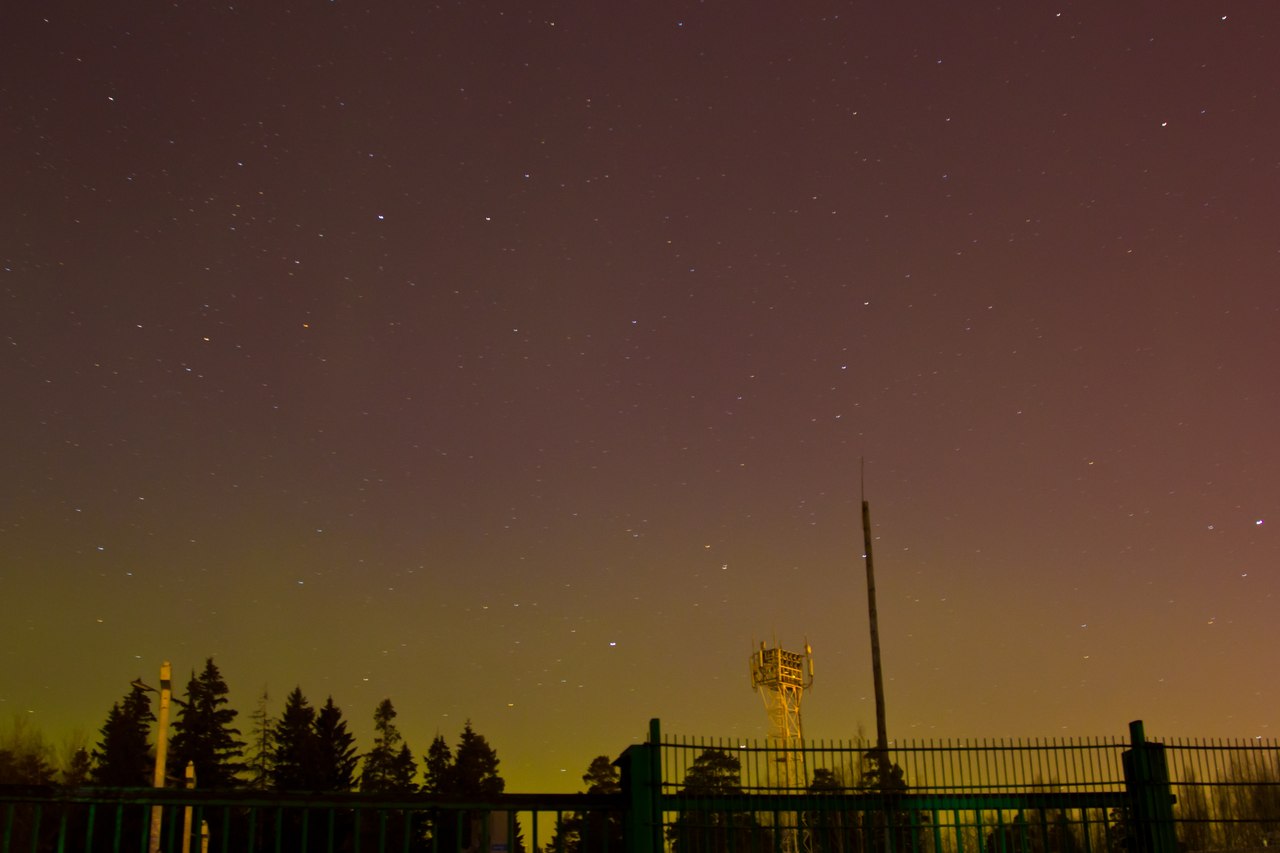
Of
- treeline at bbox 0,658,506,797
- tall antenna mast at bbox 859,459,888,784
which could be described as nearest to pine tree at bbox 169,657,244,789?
treeline at bbox 0,658,506,797

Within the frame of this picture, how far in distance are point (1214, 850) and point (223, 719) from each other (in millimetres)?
68662

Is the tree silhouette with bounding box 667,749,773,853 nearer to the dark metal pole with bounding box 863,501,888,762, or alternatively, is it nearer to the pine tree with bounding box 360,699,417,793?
the dark metal pole with bounding box 863,501,888,762

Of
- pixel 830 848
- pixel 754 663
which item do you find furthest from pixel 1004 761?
pixel 754 663

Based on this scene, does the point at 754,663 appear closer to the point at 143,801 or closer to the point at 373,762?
the point at 143,801

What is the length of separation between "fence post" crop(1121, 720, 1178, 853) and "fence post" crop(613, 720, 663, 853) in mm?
5600

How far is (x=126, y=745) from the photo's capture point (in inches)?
2795

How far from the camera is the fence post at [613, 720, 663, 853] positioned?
465 inches

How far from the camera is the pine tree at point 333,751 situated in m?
75.6

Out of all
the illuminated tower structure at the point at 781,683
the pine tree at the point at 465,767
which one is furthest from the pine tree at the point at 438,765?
the illuminated tower structure at the point at 781,683

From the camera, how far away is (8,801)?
32.9 ft

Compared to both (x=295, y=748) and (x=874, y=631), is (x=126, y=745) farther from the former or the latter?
(x=874, y=631)

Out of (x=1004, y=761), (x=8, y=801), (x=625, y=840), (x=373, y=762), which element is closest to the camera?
(x=8, y=801)

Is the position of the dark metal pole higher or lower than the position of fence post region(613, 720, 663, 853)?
higher

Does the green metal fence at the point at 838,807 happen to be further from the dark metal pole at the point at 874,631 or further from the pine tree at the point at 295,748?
the pine tree at the point at 295,748
